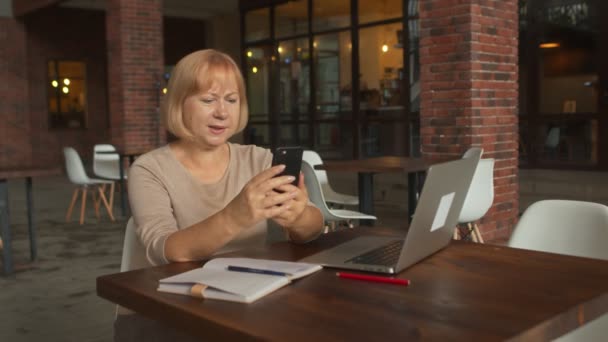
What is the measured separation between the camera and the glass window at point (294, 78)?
1244cm

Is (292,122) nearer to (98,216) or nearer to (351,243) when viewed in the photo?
(98,216)

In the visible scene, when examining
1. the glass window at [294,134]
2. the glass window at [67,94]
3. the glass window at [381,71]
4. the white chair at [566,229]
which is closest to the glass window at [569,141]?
the glass window at [381,71]

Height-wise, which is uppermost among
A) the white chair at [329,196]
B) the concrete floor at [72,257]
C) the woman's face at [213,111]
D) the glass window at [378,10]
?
the glass window at [378,10]

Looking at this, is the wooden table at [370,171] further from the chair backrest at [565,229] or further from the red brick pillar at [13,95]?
the red brick pillar at [13,95]

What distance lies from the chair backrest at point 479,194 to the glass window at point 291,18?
8308 mm

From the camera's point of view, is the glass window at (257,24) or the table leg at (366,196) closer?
the table leg at (366,196)

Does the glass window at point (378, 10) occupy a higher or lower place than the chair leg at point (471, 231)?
higher

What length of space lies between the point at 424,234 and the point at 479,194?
3117 mm

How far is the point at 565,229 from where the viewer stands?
2.08 m

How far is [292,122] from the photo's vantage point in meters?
12.7

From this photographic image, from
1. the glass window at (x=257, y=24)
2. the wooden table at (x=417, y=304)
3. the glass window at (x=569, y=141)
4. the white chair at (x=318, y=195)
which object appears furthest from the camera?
the glass window at (x=257, y=24)

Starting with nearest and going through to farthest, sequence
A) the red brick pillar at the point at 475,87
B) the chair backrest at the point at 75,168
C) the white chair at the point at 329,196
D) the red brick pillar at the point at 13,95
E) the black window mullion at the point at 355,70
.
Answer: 1. the red brick pillar at the point at 475,87
2. the white chair at the point at 329,196
3. the chair backrest at the point at 75,168
4. the black window mullion at the point at 355,70
5. the red brick pillar at the point at 13,95

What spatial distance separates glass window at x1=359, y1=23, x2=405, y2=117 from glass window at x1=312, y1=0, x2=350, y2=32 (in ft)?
1.84

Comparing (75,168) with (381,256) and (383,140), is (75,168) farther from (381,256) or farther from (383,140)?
(381,256)
